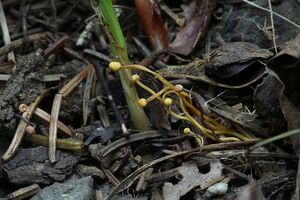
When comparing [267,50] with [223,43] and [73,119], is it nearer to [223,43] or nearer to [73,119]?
[223,43]

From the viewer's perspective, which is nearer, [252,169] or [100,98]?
[252,169]

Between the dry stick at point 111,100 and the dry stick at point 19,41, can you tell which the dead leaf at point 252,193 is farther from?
the dry stick at point 19,41

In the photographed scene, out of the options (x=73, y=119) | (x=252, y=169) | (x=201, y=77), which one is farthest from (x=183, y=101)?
(x=73, y=119)

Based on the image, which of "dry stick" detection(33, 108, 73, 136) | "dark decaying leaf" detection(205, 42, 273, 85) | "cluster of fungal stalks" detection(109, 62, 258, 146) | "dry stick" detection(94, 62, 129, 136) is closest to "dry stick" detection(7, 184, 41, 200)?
"dry stick" detection(33, 108, 73, 136)

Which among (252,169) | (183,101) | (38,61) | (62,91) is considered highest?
(38,61)

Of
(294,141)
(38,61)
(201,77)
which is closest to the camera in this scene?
(294,141)

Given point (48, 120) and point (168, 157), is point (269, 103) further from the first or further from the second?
point (48, 120)

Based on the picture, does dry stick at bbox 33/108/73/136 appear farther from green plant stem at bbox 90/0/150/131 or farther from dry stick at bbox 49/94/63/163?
green plant stem at bbox 90/0/150/131
